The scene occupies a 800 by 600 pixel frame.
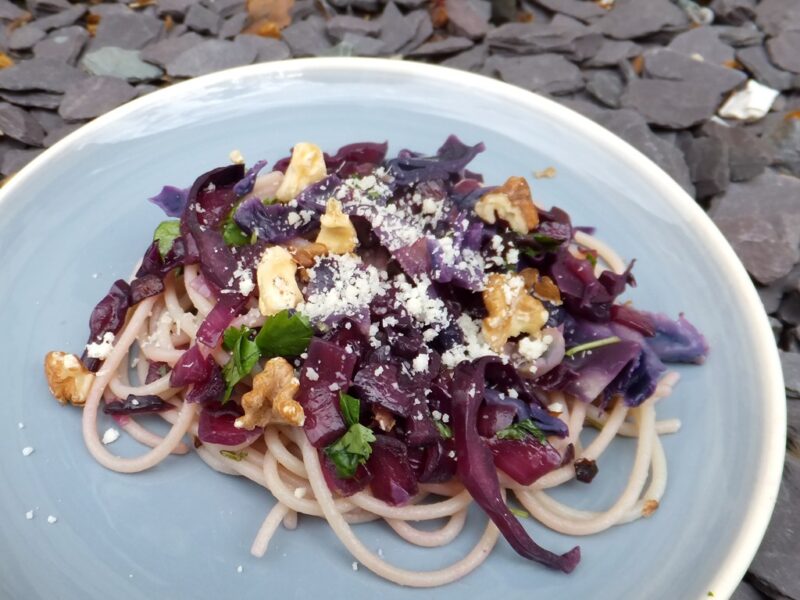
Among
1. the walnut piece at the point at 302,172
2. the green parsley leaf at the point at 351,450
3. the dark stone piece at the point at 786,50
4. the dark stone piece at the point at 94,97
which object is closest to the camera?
the green parsley leaf at the point at 351,450

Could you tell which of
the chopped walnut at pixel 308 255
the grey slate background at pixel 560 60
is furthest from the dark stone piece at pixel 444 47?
the chopped walnut at pixel 308 255

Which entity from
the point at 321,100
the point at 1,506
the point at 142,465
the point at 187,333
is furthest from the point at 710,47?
the point at 1,506

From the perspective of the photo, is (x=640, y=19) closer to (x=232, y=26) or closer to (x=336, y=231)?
(x=232, y=26)

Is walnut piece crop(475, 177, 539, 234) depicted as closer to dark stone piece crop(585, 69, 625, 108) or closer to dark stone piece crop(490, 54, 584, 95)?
dark stone piece crop(490, 54, 584, 95)

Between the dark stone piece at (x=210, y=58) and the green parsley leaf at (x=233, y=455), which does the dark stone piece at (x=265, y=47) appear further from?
the green parsley leaf at (x=233, y=455)

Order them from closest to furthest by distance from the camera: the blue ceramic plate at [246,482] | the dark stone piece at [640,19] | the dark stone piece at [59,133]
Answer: the blue ceramic plate at [246,482], the dark stone piece at [59,133], the dark stone piece at [640,19]

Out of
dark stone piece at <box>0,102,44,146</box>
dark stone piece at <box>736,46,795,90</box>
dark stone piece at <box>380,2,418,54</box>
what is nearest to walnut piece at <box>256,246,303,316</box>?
dark stone piece at <box>0,102,44,146</box>
